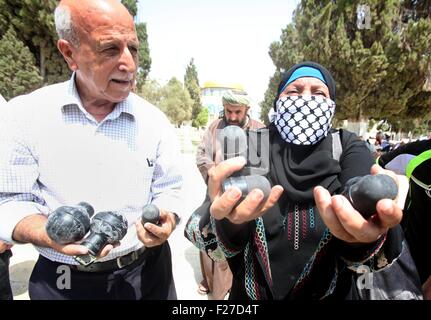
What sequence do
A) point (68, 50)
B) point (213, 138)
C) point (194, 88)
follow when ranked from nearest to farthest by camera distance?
1. point (68, 50)
2. point (213, 138)
3. point (194, 88)

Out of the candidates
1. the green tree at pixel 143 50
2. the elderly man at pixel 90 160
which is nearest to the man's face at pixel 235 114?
the elderly man at pixel 90 160

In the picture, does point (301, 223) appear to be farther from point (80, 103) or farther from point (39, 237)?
point (80, 103)

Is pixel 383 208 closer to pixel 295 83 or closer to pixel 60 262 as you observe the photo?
pixel 295 83

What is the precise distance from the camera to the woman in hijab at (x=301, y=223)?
49.0 inches

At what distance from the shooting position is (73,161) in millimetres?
1514

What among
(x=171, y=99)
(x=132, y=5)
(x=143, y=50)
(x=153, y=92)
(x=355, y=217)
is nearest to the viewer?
(x=355, y=217)

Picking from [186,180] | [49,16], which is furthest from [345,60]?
[49,16]

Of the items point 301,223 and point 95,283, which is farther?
point 95,283

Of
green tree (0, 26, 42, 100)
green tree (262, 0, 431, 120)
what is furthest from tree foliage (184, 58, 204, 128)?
green tree (0, 26, 42, 100)

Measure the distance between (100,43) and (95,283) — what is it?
1.25 m

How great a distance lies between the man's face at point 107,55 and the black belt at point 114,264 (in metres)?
0.87

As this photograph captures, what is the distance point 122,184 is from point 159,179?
0.23 metres

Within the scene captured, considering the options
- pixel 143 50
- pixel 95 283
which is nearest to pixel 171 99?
pixel 143 50

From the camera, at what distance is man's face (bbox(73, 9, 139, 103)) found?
1411 mm
